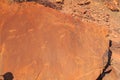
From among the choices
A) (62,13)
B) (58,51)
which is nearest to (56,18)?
(62,13)

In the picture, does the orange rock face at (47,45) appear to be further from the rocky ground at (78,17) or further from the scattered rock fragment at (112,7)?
the scattered rock fragment at (112,7)

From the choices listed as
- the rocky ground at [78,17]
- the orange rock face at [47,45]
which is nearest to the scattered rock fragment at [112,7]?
the rocky ground at [78,17]

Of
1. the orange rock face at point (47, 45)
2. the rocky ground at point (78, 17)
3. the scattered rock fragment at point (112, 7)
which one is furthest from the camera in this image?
the scattered rock fragment at point (112, 7)

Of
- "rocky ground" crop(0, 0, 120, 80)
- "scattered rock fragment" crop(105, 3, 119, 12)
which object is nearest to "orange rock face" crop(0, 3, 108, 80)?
"rocky ground" crop(0, 0, 120, 80)

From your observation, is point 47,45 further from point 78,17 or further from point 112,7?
point 112,7

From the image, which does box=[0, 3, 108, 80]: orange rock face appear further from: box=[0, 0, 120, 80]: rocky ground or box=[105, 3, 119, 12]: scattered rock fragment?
box=[105, 3, 119, 12]: scattered rock fragment

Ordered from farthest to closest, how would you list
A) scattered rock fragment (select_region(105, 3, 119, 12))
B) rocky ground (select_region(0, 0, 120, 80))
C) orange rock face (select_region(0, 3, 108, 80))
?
scattered rock fragment (select_region(105, 3, 119, 12)), rocky ground (select_region(0, 0, 120, 80)), orange rock face (select_region(0, 3, 108, 80))

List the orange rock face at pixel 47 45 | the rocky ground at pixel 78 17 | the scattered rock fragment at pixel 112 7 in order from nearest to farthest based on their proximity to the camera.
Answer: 1. the orange rock face at pixel 47 45
2. the rocky ground at pixel 78 17
3. the scattered rock fragment at pixel 112 7

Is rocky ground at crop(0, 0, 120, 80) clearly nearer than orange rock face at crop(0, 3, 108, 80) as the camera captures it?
No

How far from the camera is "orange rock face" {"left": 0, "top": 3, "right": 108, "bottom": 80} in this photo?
3.57 m

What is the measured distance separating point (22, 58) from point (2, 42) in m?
0.36

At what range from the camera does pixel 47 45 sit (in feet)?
12.3

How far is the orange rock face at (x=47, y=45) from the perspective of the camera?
357 centimetres

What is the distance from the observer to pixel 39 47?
3711 millimetres
